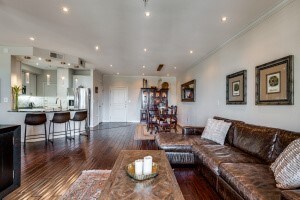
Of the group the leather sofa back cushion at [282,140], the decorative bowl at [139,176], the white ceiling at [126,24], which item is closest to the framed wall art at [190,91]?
the white ceiling at [126,24]

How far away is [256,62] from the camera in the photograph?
3350 mm

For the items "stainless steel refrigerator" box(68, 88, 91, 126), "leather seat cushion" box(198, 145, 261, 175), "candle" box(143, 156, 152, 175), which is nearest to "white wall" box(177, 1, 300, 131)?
"leather seat cushion" box(198, 145, 261, 175)

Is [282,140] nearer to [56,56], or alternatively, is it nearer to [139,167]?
[139,167]

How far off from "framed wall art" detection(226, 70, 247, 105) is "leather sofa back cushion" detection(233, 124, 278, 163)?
2.39ft

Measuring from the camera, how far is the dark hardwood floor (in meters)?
2.60

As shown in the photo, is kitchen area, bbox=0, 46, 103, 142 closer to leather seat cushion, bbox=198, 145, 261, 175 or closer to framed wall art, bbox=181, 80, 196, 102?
framed wall art, bbox=181, 80, 196, 102

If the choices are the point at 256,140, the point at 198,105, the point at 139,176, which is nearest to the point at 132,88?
the point at 198,105

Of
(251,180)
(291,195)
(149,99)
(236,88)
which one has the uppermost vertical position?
(236,88)

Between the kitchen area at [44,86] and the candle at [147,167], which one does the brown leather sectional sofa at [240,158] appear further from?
the kitchen area at [44,86]

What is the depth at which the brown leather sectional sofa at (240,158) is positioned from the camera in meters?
1.81

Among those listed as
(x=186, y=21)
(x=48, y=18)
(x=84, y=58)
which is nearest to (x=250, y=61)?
(x=186, y=21)

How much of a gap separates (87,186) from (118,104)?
27.4ft

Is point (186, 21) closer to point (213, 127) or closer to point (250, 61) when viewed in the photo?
point (250, 61)

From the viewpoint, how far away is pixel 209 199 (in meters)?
2.45
